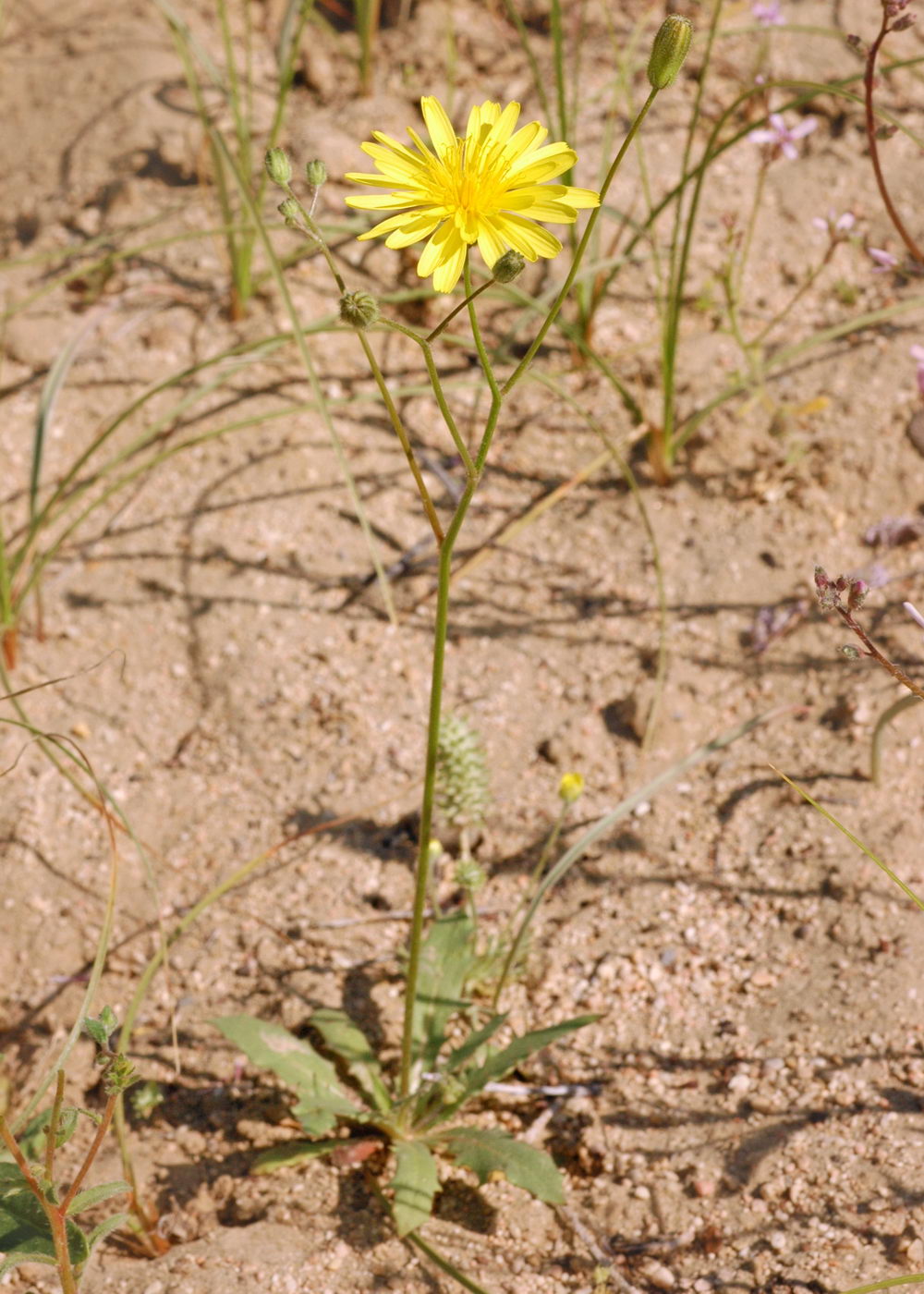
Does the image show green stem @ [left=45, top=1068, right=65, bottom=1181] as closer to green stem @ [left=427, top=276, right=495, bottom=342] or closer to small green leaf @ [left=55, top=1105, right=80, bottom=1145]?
small green leaf @ [left=55, top=1105, right=80, bottom=1145]

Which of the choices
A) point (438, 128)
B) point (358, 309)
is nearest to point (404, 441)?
point (358, 309)

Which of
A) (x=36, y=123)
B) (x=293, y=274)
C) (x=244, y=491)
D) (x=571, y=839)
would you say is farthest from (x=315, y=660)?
(x=36, y=123)

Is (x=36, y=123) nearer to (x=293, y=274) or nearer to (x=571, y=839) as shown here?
(x=293, y=274)

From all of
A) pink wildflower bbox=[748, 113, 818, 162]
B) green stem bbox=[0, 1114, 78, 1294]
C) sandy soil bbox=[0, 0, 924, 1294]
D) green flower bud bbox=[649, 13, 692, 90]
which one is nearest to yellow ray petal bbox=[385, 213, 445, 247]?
green flower bud bbox=[649, 13, 692, 90]

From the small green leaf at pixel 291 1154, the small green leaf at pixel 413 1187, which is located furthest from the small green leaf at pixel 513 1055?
the small green leaf at pixel 291 1154

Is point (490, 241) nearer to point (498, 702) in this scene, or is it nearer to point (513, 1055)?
point (513, 1055)

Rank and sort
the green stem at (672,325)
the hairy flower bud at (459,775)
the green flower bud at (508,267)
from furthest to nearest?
1. the green stem at (672,325)
2. the hairy flower bud at (459,775)
3. the green flower bud at (508,267)

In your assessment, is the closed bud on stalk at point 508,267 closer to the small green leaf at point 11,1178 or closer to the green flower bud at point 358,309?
the green flower bud at point 358,309
